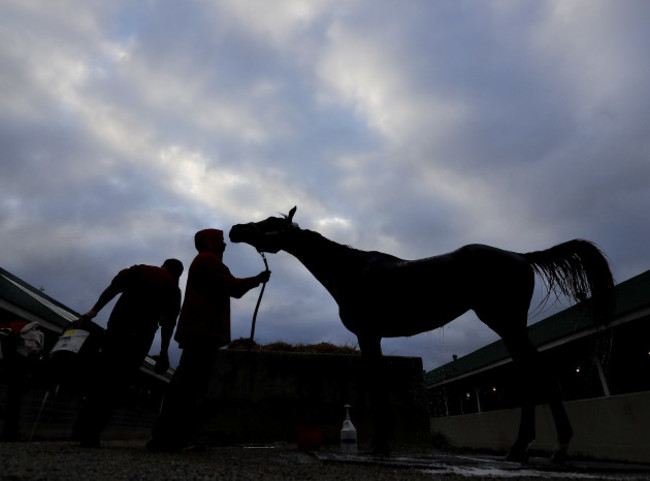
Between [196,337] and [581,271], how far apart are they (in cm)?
442

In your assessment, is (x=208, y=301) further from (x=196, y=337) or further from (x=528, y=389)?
(x=528, y=389)

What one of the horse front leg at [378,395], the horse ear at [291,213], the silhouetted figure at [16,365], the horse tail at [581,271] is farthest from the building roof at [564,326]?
the silhouetted figure at [16,365]

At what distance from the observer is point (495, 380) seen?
13.4 meters

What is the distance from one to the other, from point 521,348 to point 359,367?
2.90 metres

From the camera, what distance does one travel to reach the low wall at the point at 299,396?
593 centimetres

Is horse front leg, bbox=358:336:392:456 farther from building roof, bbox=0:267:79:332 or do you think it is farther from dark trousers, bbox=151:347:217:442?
building roof, bbox=0:267:79:332

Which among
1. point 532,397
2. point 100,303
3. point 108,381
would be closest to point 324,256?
point 100,303

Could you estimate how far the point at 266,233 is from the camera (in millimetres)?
4883

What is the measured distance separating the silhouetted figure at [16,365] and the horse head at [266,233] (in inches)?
120

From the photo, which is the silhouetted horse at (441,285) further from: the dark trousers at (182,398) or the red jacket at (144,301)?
the dark trousers at (182,398)

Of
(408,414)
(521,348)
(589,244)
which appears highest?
(589,244)

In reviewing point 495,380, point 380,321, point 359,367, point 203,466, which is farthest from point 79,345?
point 495,380

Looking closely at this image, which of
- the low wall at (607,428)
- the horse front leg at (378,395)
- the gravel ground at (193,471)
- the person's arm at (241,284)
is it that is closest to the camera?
the gravel ground at (193,471)

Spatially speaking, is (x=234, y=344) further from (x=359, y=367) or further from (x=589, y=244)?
(x=589, y=244)
